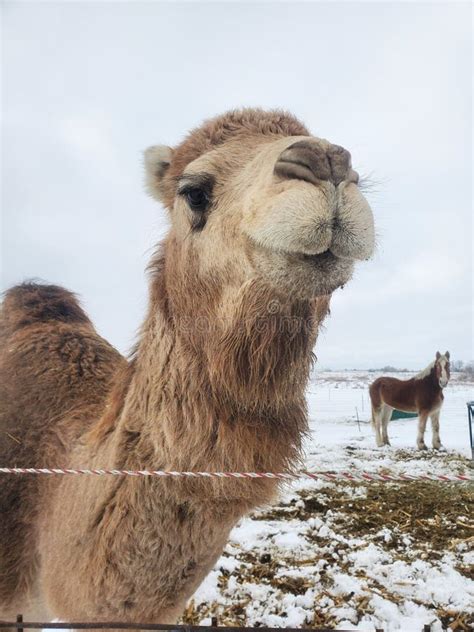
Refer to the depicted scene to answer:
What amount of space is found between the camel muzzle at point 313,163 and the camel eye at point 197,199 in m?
0.59

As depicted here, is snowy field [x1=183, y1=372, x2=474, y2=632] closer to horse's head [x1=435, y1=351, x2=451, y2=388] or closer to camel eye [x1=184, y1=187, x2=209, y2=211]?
camel eye [x1=184, y1=187, x2=209, y2=211]

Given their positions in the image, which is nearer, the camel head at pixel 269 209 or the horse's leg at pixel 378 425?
the camel head at pixel 269 209

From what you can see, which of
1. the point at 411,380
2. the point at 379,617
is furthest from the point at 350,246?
the point at 411,380

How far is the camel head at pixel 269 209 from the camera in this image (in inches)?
68.3

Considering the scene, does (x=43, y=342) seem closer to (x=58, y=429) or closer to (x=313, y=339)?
(x=58, y=429)

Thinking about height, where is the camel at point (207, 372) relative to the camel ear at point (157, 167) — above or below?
below

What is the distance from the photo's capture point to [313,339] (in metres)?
2.19

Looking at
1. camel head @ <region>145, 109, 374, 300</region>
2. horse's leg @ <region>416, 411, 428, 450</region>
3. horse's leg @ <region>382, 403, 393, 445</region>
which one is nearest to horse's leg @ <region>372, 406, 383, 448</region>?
horse's leg @ <region>382, 403, 393, 445</region>

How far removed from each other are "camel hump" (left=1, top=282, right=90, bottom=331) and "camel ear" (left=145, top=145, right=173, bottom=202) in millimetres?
1681

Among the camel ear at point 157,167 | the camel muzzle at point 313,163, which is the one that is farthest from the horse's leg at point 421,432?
the camel muzzle at point 313,163

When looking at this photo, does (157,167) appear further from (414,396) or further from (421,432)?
(414,396)

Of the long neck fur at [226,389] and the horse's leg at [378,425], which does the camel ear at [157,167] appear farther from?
the horse's leg at [378,425]

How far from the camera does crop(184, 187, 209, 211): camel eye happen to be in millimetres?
2318

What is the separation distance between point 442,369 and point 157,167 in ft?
41.9
